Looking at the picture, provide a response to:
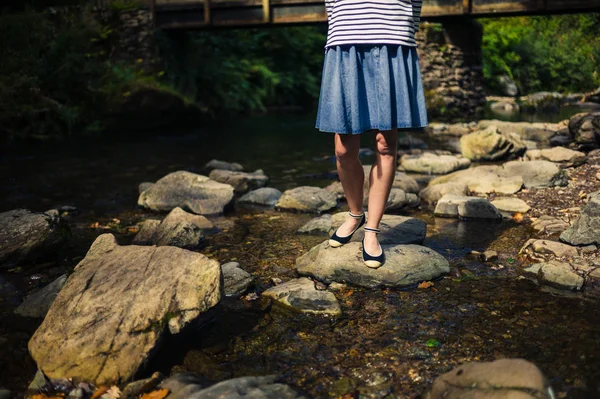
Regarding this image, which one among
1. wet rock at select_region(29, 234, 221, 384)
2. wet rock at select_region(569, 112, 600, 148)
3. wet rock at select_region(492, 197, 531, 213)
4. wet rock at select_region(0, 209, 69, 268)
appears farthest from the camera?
wet rock at select_region(569, 112, 600, 148)

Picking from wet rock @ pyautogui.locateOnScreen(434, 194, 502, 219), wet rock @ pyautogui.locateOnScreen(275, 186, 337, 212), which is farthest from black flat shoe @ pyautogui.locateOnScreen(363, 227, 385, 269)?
wet rock @ pyautogui.locateOnScreen(275, 186, 337, 212)

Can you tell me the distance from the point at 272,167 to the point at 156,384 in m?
6.34

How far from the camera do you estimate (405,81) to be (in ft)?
10.1

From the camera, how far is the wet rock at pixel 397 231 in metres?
3.89

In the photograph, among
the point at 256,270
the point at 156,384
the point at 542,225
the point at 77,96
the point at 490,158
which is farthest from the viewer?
the point at 77,96

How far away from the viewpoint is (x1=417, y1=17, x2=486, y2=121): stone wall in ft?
51.4

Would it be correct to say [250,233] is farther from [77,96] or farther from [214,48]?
[214,48]

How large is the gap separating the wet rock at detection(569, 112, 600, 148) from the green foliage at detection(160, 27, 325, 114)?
10870mm

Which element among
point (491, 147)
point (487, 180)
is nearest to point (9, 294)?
point (487, 180)

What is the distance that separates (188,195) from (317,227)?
170cm

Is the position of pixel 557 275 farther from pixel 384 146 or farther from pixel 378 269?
pixel 384 146

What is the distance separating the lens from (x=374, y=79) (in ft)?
10.2

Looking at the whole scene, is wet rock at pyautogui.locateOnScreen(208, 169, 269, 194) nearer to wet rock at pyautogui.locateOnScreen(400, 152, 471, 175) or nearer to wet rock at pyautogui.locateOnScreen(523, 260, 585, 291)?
wet rock at pyautogui.locateOnScreen(400, 152, 471, 175)

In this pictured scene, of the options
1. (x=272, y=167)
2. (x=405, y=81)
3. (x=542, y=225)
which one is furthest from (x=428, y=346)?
(x=272, y=167)
